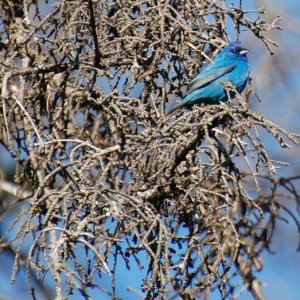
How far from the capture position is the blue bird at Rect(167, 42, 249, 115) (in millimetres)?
5804

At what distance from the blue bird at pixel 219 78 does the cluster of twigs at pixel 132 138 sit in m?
0.38

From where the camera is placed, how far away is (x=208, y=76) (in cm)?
631

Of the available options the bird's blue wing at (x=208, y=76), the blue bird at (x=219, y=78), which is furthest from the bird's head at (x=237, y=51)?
the bird's blue wing at (x=208, y=76)

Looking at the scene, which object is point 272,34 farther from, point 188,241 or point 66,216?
point 66,216

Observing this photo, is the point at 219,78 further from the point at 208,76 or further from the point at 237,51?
the point at 208,76

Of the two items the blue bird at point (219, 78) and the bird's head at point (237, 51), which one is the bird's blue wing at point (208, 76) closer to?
the blue bird at point (219, 78)

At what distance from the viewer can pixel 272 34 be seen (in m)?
9.66

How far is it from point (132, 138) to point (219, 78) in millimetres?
2119

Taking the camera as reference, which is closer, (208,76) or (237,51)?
(208,76)

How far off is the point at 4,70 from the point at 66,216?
4.85ft

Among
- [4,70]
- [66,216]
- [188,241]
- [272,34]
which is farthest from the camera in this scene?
[272,34]

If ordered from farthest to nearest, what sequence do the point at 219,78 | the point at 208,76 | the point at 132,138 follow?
the point at 219,78 → the point at 208,76 → the point at 132,138

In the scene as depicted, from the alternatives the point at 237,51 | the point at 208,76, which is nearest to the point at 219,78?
the point at 237,51

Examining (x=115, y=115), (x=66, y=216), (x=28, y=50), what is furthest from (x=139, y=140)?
(x=28, y=50)
